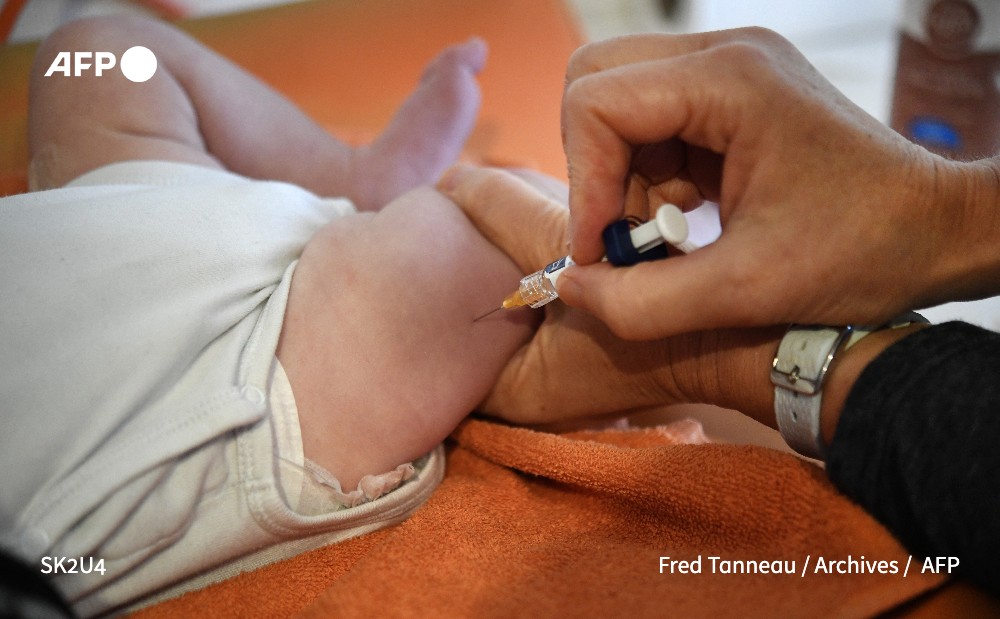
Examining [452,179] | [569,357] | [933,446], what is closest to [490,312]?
[569,357]

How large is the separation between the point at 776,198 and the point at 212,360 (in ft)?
1.64

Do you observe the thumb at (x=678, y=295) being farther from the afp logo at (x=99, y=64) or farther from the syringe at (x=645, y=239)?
the afp logo at (x=99, y=64)

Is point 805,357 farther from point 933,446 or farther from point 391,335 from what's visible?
point 391,335

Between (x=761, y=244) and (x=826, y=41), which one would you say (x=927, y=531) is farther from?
(x=826, y=41)

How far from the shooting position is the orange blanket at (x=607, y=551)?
1.78 feet

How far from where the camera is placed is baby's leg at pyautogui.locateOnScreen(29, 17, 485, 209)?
94cm

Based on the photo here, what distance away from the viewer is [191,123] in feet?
3.28

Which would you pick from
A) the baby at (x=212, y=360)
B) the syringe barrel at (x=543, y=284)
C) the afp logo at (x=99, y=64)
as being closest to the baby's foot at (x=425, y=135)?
the baby at (x=212, y=360)

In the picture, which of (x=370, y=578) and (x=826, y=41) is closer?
(x=370, y=578)

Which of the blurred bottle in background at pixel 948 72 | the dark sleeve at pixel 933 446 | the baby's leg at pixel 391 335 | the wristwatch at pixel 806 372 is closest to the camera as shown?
the dark sleeve at pixel 933 446

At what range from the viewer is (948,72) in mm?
1502

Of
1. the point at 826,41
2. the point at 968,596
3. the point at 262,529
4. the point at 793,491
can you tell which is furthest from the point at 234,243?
the point at 826,41

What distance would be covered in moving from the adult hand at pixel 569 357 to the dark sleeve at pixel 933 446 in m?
0.12

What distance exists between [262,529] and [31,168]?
65 cm
